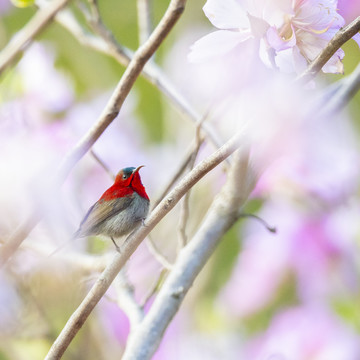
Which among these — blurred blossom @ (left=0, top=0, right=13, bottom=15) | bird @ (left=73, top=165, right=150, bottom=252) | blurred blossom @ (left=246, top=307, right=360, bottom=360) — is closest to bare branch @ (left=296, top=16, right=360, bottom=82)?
bird @ (left=73, top=165, right=150, bottom=252)

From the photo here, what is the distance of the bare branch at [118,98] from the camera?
0.31 meters

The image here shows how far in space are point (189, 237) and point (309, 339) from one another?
7.5 inches

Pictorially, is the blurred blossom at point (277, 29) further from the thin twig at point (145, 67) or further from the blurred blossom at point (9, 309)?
the blurred blossom at point (9, 309)

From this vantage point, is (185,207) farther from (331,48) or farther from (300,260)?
(300,260)

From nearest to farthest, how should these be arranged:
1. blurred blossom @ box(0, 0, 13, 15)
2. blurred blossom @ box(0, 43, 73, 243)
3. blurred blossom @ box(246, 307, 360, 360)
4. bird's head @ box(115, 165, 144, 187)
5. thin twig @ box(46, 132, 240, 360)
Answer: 1. thin twig @ box(46, 132, 240, 360)
2. bird's head @ box(115, 165, 144, 187)
3. blurred blossom @ box(0, 43, 73, 243)
4. blurred blossom @ box(246, 307, 360, 360)
5. blurred blossom @ box(0, 0, 13, 15)

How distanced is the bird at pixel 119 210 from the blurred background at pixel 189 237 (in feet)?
0.43

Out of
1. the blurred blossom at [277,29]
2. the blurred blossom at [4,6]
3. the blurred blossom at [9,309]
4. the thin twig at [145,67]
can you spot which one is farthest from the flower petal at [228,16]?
the blurred blossom at [4,6]

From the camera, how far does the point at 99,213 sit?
0.39 metres

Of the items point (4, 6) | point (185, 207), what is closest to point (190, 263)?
point (185, 207)

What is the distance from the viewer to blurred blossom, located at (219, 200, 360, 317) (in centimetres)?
81

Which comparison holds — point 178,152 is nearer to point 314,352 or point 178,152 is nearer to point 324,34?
point 314,352

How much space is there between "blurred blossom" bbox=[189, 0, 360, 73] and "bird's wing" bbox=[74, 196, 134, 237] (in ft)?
0.35

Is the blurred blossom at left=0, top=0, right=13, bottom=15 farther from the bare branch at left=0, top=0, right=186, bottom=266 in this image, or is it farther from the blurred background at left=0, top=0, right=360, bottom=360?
the bare branch at left=0, top=0, right=186, bottom=266

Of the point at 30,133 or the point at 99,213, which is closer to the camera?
the point at 99,213
